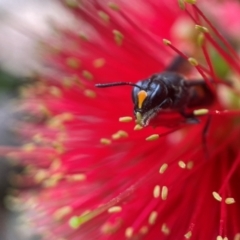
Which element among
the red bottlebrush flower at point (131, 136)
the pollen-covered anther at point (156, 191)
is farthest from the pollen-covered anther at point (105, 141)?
the pollen-covered anther at point (156, 191)

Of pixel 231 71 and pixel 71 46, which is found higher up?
pixel 71 46

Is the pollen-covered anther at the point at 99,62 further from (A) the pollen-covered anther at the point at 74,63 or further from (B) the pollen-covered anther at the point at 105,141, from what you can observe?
(B) the pollen-covered anther at the point at 105,141

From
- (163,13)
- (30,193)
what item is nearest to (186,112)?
(163,13)

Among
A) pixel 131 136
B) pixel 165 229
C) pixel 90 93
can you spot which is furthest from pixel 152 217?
pixel 90 93

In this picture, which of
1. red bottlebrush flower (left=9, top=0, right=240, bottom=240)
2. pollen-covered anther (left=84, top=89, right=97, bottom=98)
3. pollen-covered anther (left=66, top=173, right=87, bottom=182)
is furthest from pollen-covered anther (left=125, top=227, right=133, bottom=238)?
pollen-covered anther (left=84, top=89, right=97, bottom=98)

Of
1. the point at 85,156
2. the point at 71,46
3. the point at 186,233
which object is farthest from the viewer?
the point at 71,46

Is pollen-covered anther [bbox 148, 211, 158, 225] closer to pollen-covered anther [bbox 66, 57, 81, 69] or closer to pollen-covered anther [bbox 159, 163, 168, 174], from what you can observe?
pollen-covered anther [bbox 159, 163, 168, 174]

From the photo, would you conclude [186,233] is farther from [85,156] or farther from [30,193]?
[30,193]
